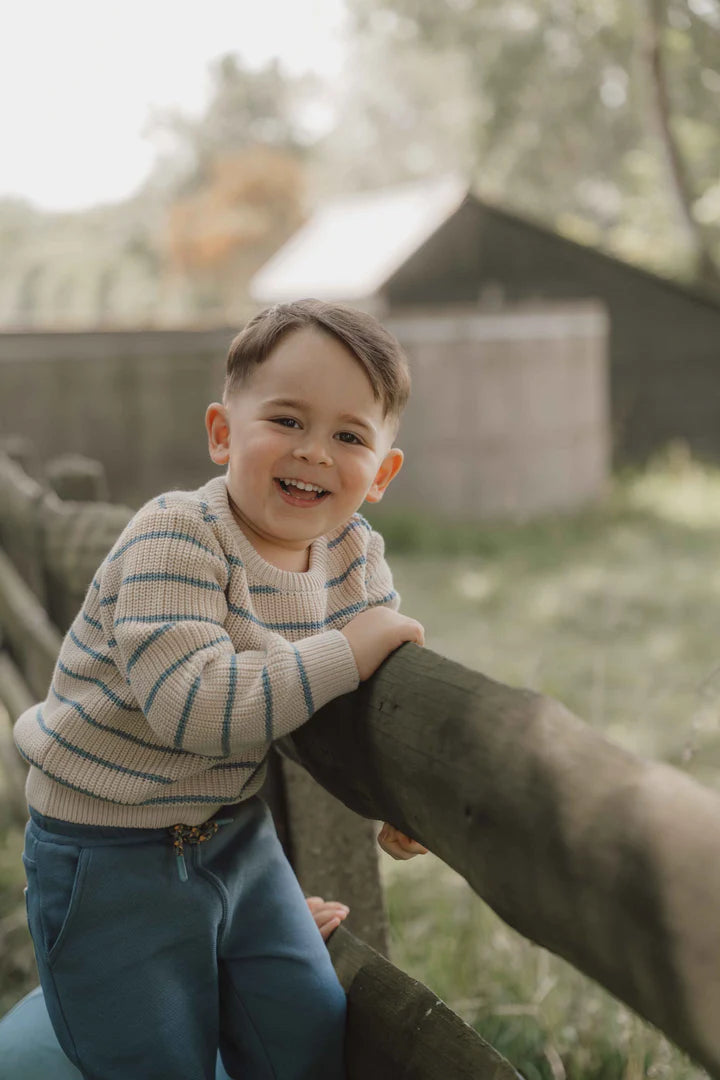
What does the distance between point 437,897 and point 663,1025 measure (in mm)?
2420

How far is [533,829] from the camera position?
0.79 metres

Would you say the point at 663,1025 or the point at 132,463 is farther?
the point at 132,463

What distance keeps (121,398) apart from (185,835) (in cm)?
732

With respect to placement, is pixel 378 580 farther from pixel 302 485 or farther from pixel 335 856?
pixel 335 856

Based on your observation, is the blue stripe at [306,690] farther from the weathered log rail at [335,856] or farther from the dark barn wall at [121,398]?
the dark barn wall at [121,398]

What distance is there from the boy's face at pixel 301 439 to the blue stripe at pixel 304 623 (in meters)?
0.09

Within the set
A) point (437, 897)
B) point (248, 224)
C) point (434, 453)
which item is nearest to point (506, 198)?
point (248, 224)

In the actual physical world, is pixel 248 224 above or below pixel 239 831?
below

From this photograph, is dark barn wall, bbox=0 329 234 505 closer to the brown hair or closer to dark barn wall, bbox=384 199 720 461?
dark barn wall, bbox=384 199 720 461

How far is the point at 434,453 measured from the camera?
30.7 ft

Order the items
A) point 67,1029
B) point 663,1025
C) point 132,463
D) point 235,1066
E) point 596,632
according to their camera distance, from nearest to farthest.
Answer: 1. point 663,1025
2. point 67,1029
3. point 235,1066
4. point 596,632
5. point 132,463

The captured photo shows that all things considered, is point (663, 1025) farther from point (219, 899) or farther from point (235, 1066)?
point (235, 1066)

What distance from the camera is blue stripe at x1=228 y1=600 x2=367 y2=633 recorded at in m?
1.32

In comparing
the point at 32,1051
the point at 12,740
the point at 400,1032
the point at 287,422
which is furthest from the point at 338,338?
the point at 12,740
